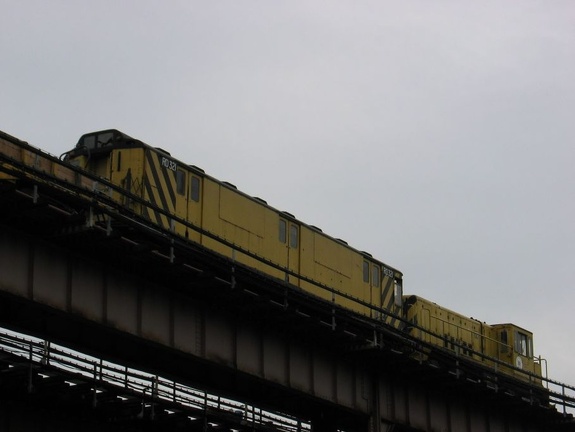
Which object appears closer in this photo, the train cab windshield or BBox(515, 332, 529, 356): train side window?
the train cab windshield

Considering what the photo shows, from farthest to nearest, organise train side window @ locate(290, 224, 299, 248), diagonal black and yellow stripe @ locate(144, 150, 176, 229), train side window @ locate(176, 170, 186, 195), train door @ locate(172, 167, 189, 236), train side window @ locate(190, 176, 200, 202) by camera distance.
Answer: train side window @ locate(290, 224, 299, 248) → train side window @ locate(190, 176, 200, 202) → train side window @ locate(176, 170, 186, 195) → train door @ locate(172, 167, 189, 236) → diagonal black and yellow stripe @ locate(144, 150, 176, 229)

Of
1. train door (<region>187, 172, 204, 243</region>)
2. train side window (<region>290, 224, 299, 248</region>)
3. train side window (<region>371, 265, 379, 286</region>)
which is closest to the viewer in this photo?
train door (<region>187, 172, 204, 243</region>)

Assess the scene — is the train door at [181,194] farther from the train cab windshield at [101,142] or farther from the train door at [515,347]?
the train door at [515,347]

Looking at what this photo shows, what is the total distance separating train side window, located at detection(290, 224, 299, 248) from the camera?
4362 cm

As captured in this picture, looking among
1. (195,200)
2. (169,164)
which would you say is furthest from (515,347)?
(169,164)

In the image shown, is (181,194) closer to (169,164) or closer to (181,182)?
(181,182)

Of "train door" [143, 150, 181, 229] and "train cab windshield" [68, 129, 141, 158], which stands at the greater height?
"train cab windshield" [68, 129, 141, 158]

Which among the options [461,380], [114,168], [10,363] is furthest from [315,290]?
[10,363]

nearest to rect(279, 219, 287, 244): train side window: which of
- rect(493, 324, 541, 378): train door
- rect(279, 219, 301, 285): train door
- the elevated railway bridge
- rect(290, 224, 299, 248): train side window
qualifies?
rect(279, 219, 301, 285): train door

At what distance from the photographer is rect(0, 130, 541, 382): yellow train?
3527 cm

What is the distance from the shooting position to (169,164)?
37.8m

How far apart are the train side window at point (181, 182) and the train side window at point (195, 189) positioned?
1.36ft

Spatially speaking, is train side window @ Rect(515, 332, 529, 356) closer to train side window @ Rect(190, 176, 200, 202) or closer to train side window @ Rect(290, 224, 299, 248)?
train side window @ Rect(290, 224, 299, 248)

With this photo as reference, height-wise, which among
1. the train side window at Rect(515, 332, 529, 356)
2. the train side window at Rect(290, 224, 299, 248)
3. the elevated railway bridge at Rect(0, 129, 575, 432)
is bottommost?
the elevated railway bridge at Rect(0, 129, 575, 432)
